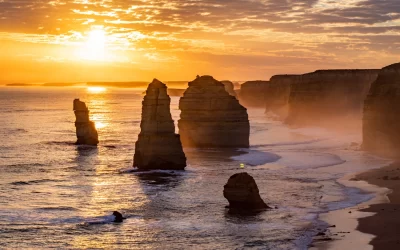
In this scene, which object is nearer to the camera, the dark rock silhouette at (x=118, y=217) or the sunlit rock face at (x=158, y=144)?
the dark rock silhouette at (x=118, y=217)

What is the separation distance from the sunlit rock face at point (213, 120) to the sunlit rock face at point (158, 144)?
18.1 metres

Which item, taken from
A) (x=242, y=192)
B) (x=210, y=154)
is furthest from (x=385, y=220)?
(x=210, y=154)

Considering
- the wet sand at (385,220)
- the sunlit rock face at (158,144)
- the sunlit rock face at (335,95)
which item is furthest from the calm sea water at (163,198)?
the sunlit rock face at (335,95)

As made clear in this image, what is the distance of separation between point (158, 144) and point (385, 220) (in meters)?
24.1

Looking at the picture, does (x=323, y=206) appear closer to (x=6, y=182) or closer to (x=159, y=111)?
(x=159, y=111)

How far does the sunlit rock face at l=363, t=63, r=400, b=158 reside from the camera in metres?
68.0

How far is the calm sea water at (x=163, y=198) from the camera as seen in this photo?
31.5 metres

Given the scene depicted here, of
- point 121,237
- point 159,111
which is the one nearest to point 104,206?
point 121,237

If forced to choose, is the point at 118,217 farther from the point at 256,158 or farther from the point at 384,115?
the point at 384,115

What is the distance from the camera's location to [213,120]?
7319 centimetres

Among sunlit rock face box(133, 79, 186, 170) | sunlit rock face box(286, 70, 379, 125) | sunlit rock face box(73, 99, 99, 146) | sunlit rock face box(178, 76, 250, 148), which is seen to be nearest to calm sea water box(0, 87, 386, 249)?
sunlit rock face box(133, 79, 186, 170)

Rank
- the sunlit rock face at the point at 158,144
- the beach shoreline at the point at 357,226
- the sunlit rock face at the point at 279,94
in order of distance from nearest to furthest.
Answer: the beach shoreline at the point at 357,226
the sunlit rock face at the point at 158,144
the sunlit rock face at the point at 279,94

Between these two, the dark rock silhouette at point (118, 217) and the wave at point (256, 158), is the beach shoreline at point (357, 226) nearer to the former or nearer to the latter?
the dark rock silhouette at point (118, 217)

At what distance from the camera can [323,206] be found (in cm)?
3938
